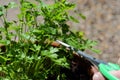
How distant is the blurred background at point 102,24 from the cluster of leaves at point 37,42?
0.85 m

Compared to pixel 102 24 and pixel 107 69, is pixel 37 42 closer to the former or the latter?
pixel 107 69

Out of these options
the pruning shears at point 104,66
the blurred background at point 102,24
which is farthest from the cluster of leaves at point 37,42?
the blurred background at point 102,24

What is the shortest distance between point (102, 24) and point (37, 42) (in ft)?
3.54

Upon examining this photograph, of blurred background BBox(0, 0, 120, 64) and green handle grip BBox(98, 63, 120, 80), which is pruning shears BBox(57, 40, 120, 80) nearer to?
green handle grip BBox(98, 63, 120, 80)

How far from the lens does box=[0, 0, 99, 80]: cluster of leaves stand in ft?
4.77

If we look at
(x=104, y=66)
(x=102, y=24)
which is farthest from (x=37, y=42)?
(x=102, y=24)

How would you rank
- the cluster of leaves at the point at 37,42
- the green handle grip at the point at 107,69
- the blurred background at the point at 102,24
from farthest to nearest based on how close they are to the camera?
the blurred background at the point at 102,24
the cluster of leaves at the point at 37,42
the green handle grip at the point at 107,69

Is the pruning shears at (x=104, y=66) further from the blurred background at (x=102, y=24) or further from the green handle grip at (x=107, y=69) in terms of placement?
the blurred background at (x=102, y=24)

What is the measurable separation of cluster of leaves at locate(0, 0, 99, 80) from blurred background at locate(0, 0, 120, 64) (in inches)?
33.4

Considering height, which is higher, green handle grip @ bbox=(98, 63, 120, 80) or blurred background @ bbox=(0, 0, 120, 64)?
blurred background @ bbox=(0, 0, 120, 64)

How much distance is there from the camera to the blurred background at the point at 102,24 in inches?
95.3

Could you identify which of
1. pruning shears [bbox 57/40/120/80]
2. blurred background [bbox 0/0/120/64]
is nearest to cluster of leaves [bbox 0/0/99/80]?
pruning shears [bbox 57/40/120/80]

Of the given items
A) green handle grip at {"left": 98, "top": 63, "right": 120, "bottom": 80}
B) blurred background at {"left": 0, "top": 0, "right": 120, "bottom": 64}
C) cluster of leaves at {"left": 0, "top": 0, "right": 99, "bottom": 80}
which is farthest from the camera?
blurred background at {"left": 0, "top": 0, "right": 120, "bottom": 64}

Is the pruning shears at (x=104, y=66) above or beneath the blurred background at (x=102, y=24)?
beneath
